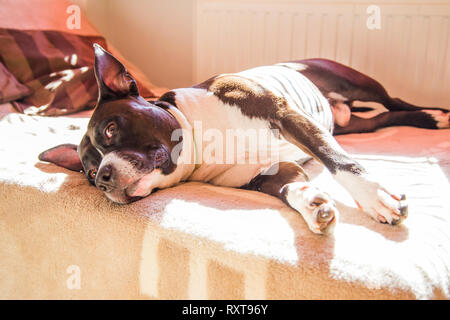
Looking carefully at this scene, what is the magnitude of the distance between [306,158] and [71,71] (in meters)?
1.44

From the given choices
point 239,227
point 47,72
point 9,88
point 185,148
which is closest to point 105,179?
point 185,148

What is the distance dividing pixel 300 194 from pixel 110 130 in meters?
0.56

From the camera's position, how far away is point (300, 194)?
107 cm

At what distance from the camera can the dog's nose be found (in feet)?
3.64

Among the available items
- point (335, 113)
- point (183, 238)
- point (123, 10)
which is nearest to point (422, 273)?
point (183, 238)

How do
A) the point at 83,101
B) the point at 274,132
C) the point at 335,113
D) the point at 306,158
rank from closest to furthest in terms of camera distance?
the point at 274,132, the point at 306,158, the point at 335,113, the point at 83,101

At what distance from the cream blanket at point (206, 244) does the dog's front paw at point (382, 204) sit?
21 mm

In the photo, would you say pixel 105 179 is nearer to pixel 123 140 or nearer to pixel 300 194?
pixel 123 140

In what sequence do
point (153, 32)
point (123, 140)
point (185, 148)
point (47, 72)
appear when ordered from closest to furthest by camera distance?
point (123, 140) → point (185, 148) → point (47, 72) → point (153, 32)

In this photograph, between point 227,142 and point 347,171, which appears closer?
point 347,171

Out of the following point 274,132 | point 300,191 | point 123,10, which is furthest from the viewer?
point 123,10

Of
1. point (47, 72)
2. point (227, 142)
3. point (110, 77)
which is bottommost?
point (227, 142)

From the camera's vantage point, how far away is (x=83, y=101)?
7.59 ft
